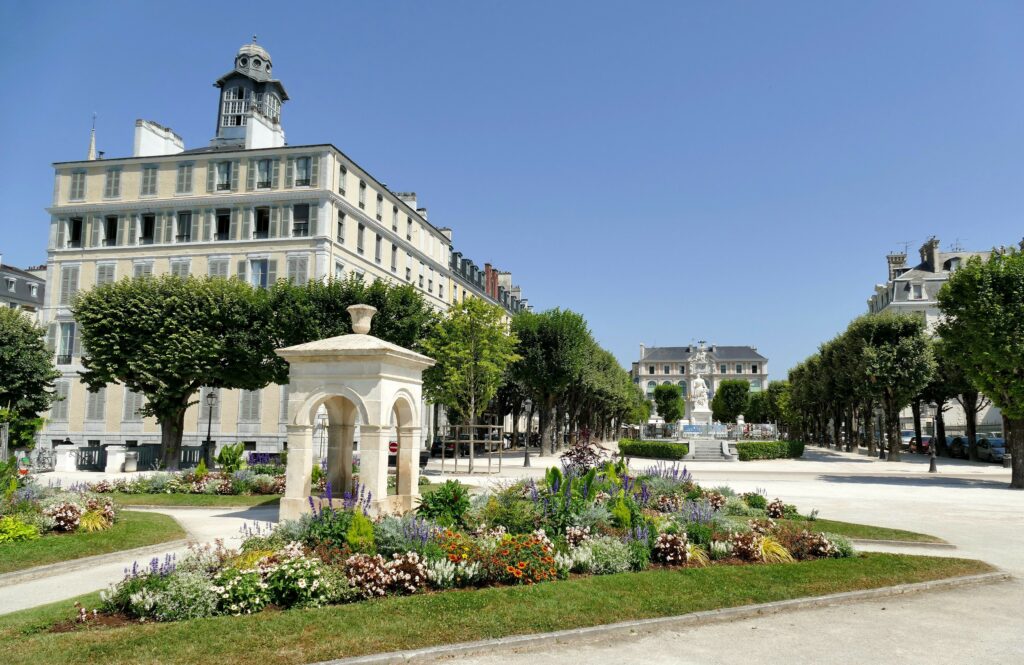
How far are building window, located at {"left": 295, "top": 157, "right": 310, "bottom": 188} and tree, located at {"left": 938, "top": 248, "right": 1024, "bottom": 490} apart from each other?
125ft

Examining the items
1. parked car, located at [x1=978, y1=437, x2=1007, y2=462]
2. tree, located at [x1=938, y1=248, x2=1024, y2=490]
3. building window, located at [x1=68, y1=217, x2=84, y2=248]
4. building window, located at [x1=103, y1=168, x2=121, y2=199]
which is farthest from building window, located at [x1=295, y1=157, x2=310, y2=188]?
parked car, located at [x1=978, y1=437, x2=1007, y2=462]

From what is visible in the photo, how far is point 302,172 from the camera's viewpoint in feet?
151

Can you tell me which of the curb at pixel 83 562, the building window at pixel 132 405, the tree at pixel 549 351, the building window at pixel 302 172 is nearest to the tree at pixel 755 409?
the tree at pixel 549 351

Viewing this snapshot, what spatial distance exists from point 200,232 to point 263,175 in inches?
237

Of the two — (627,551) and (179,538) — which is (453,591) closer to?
(627,551)

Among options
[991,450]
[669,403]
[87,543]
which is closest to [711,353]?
[669,403]

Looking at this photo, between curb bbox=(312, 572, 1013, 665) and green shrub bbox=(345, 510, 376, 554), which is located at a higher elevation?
green shrub bbox=(345, 510, 376, 554)

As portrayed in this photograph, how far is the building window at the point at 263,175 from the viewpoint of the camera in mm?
46656

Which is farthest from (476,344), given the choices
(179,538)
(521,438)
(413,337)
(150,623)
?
(521,438)

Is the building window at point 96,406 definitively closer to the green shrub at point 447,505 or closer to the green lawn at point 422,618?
the green shrub at point 447,505

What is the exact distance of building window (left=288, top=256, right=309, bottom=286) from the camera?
4516 centimetres

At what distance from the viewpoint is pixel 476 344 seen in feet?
127

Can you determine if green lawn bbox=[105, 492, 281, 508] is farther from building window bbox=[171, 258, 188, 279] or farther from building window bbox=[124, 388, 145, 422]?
building window bbox=[171, 258, 188, 279]

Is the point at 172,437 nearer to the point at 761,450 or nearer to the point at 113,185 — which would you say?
the point at 113,185
